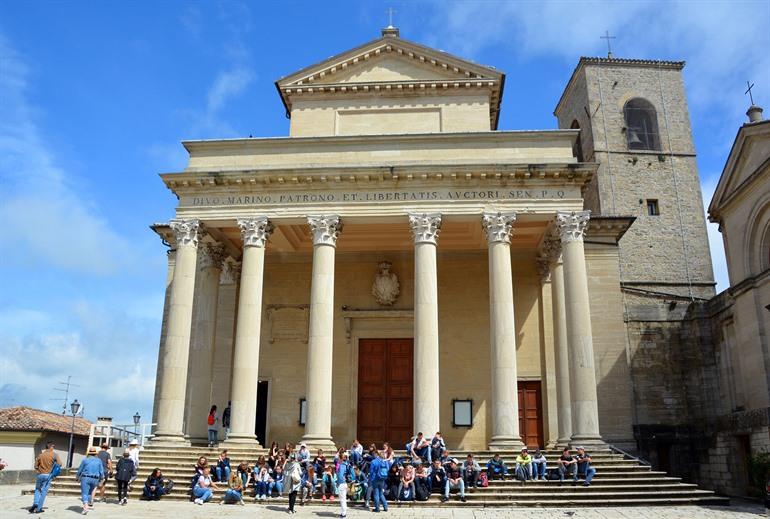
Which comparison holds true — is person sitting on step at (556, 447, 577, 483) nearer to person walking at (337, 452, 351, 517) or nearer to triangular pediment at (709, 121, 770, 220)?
person walking at (337, 452, 351, 517)

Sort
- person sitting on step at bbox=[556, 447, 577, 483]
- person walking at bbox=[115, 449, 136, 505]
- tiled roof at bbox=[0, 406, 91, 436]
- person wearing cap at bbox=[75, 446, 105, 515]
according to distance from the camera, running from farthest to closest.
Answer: tiled roof at bbox=[0, 406, 91, 436] < person sitting on step at bbox=[556, 447, 577, 483] < person walking at bbox=[115, 449, 136, 505] < person wearing cap at bbox=[75, 446, 105, 515]

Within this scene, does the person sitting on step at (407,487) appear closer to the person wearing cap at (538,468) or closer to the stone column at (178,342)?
the person wearing cap at (538,468)

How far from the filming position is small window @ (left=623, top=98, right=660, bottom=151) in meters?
41.9

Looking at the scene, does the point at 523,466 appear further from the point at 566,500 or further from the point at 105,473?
the point at 105,473

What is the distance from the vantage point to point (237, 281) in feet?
89.9

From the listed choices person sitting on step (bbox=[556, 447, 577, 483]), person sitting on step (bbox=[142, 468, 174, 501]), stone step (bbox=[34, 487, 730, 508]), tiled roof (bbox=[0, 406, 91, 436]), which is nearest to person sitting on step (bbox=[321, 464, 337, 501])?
stone step (bbox=[34, 487, 730, 508])

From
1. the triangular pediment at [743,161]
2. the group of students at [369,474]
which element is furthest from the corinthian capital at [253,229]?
the triangular pediment at [743,161]

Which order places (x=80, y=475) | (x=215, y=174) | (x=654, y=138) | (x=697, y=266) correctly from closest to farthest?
1. (x=80, y=475)
2. (x=215, y=174)
3. (x=697, y=266)
4. (x=654, y=138)

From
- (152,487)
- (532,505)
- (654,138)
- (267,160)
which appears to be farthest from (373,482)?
(654,138)

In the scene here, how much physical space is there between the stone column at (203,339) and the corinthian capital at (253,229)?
2668 mm

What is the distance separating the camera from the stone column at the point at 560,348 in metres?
22.6

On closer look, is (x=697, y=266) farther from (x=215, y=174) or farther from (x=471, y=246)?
(x=215, y=174)

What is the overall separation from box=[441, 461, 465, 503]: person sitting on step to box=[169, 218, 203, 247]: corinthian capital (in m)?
11.7

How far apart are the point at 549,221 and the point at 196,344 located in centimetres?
1348
